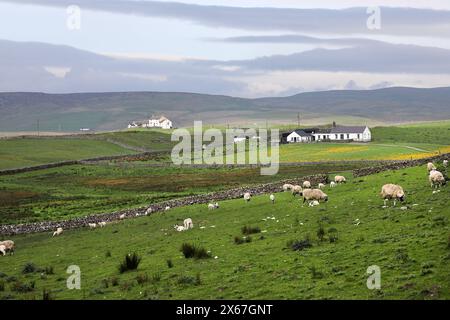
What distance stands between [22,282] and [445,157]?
97.3ft

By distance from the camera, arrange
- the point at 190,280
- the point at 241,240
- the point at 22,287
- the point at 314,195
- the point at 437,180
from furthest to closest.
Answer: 1. the point at 314,195
2. the point at 437,180
3. the point at 241,240
4. the point at 22,287
5. the point at 190,280

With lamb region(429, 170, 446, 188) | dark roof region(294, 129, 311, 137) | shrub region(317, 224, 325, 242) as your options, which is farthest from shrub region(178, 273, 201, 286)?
dark roof region(294, 129, 311, 137)

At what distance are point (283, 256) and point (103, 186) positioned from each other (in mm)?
65403

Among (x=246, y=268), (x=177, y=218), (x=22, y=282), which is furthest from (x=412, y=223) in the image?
(x=177, y=218)

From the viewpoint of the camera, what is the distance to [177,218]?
140 feet

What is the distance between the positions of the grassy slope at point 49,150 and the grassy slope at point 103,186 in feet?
66.2

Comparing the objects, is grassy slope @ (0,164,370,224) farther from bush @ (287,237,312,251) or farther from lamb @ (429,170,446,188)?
bush @ (287,237,312,251)

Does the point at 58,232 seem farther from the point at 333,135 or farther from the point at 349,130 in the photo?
the point at 333,135

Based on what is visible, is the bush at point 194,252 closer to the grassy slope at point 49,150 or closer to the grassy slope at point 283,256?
the grassy slope at point 283,256

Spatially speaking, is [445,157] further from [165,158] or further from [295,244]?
[165,158]

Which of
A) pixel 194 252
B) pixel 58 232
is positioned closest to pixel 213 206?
pixel 58 232

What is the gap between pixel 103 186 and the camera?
86.8 m
